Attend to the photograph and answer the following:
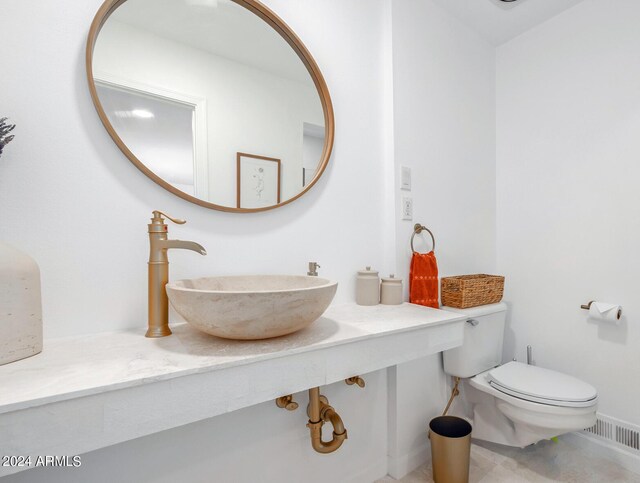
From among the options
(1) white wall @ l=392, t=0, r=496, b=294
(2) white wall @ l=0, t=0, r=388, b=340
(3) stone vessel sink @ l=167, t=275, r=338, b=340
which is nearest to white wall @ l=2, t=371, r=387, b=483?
(2) white wall @ l=0, t=0, r=388, b=340

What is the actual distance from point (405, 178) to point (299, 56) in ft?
2.31

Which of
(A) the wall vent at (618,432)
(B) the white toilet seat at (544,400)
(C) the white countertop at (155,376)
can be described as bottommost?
(A) the wall vent at (618,432)

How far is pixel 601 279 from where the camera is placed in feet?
5.39

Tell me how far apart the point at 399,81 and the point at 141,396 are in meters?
1.58

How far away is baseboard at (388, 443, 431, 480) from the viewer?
1445 mm

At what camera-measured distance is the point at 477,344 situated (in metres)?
1.61

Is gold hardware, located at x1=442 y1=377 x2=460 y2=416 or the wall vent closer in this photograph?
the wall vent

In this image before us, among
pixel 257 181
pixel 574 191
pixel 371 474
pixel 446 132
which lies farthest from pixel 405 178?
pixel 371 474

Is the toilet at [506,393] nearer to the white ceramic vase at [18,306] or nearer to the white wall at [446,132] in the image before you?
the white wall at [446,132]

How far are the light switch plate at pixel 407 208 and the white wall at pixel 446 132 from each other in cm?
3

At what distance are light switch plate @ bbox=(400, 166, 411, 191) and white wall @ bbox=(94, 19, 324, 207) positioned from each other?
46 centimetres

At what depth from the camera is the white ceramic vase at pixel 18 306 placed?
0.65 meters

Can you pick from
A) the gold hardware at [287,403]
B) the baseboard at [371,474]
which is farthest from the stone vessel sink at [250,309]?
the baseboard at [371,474]

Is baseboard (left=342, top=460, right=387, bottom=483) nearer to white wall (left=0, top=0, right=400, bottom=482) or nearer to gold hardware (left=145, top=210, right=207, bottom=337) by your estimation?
white wall (left=0, top=0, right=400, bottom=482)
